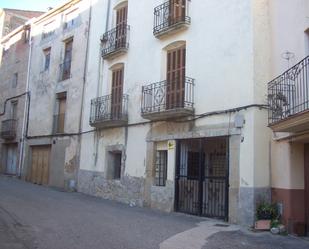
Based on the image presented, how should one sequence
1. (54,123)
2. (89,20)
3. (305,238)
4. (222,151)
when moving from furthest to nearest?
(54,123)
(89,20)
(222,151)
(305,238)

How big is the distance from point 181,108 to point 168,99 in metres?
1.15

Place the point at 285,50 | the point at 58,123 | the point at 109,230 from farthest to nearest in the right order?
the point at 58,123
the point at 285,50
the point at 109,230

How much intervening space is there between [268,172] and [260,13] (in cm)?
422

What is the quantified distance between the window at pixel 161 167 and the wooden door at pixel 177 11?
4282mm

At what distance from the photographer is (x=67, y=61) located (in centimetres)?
2131

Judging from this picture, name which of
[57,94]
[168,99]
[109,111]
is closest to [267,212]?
[168,99]

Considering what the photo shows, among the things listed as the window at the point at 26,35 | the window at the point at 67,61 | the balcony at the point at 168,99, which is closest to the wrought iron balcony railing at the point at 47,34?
the window at the point at 67,61

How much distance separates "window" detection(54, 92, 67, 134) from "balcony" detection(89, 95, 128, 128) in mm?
3582

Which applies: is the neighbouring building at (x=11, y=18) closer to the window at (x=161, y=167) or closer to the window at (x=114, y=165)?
the window at (x=114, y=165)

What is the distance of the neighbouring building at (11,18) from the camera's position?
95.9 feet

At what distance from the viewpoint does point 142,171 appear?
14812 millimetres

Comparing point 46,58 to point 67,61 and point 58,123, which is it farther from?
point 58,123

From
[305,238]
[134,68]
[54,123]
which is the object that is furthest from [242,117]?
[54,123]

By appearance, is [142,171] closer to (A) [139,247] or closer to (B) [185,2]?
(B) [185,2]
